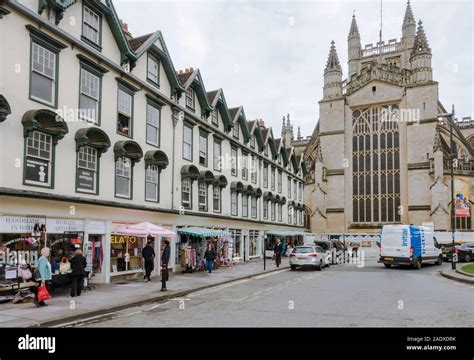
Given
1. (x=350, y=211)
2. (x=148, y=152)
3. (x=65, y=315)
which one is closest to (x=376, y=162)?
(x=350, y=211)

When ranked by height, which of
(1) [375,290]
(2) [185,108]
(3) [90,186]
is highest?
(2) [185,108]

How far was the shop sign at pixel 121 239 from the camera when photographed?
18.8 metres

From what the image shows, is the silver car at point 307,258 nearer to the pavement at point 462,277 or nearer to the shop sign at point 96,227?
the pavement at point 462,277

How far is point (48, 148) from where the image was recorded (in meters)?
15.3

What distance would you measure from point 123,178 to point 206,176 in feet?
26.3

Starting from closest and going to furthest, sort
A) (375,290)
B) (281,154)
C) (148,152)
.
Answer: (375,290), (148,152), (281,154)

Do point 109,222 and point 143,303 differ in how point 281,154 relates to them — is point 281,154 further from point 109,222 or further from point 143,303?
point 143,303

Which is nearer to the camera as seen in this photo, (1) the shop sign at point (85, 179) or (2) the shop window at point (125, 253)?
(1) the shop sign at point (85, 179)

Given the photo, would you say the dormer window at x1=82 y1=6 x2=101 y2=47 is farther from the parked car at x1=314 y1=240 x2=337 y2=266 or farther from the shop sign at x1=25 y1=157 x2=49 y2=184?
the parked car at x1=314 y1=240 x2=337 y2=266

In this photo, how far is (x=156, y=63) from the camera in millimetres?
22578

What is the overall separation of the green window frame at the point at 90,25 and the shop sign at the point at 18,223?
7532mm

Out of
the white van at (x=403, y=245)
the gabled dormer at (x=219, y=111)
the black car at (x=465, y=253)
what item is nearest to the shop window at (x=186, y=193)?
the gabled dormer at (x=219, y=111)

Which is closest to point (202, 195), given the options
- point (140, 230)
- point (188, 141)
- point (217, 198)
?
point (217, 198)

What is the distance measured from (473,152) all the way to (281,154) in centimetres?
3254
